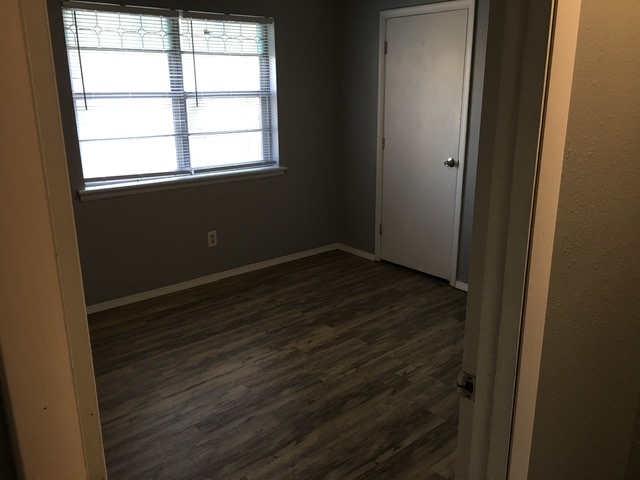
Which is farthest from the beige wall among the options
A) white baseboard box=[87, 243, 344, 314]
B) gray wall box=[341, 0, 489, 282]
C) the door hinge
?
gray wall box=[341, 0, 489, 282]

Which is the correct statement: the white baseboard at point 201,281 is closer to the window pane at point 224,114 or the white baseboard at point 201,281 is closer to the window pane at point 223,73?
the window pane at point 224,114

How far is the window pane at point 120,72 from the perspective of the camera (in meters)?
3.38

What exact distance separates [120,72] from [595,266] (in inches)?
128

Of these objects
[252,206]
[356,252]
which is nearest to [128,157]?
[252,206]

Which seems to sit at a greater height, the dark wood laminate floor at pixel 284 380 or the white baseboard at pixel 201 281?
the white baseboard at pixel 201 281

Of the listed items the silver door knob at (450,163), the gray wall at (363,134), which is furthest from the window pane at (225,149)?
the silver door knob at (450,163)

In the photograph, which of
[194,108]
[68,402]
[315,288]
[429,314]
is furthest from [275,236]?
[68,402]

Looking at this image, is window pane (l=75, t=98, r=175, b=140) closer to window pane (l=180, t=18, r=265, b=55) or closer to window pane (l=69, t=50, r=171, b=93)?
window pane (l=69, t=50, r=171, b=93)

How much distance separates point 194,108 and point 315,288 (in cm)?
163

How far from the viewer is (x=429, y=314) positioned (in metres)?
3.67

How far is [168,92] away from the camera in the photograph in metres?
3.80

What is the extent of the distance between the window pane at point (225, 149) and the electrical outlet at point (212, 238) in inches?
20.6

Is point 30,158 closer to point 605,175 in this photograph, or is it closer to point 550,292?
point 550,292

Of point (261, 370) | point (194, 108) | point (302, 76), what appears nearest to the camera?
point (261, 370)
